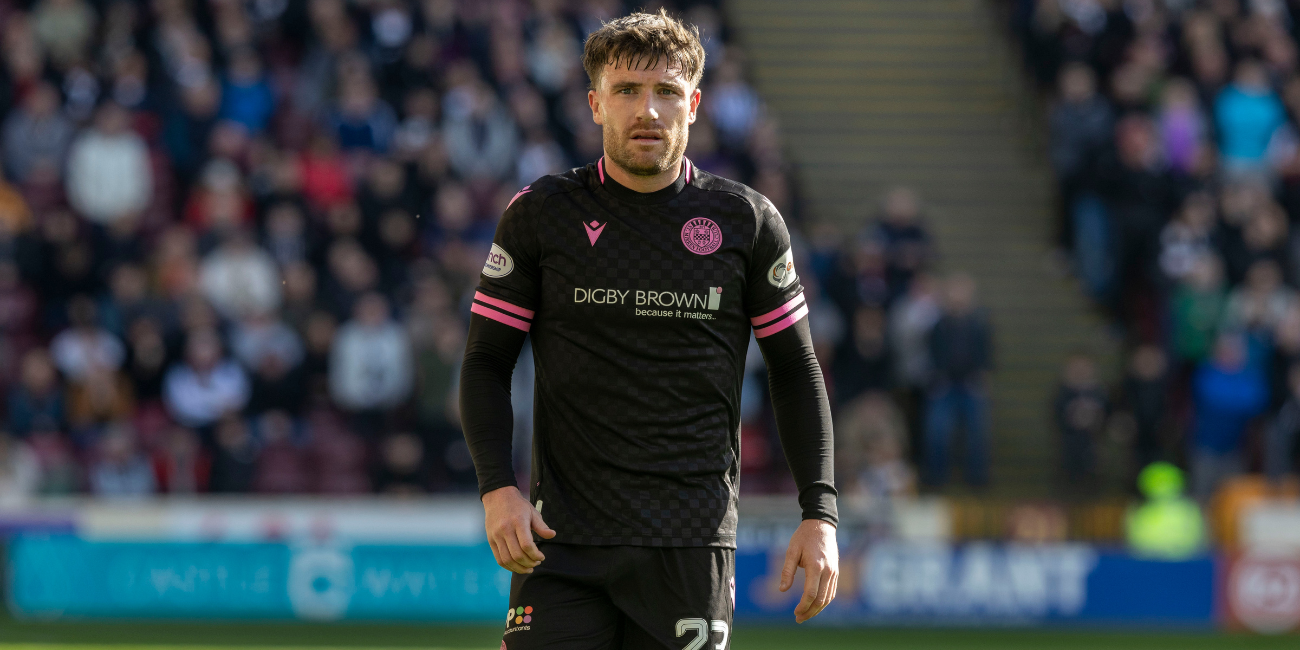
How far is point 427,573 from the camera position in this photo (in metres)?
11.4

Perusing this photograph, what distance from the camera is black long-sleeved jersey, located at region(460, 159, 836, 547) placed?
3701 mm

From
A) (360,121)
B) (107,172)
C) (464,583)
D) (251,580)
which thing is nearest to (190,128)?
(107,172)

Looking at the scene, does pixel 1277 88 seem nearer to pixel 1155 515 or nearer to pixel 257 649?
pixel 1155 515

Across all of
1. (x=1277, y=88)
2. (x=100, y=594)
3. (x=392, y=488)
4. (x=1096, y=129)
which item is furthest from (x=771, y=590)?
(x=1277, y=88)

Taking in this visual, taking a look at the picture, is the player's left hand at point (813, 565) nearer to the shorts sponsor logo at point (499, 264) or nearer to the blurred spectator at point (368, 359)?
the shorts sponsor logo at point (499, 264)

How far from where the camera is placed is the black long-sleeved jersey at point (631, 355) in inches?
146

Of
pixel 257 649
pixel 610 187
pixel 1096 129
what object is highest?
pixel 1096 129

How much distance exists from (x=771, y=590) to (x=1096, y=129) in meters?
6.04

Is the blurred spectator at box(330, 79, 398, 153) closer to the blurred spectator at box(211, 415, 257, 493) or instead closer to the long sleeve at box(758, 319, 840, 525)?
the blurred spectator at box(211, 415, 257, 493)

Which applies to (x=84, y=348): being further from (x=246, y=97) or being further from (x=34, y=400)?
(x=246, y=97)

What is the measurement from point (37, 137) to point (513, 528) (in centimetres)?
1102

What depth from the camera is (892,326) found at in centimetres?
1357

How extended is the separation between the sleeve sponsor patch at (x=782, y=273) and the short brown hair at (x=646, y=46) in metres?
0.48

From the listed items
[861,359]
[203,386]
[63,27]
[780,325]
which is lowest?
[780,325]
